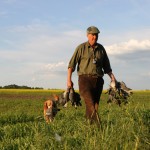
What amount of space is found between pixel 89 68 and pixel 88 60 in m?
0.17

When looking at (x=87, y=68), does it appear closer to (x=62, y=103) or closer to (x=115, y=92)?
(x=115, y=92)

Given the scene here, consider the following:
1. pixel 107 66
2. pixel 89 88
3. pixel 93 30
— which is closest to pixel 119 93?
pixel 89 88

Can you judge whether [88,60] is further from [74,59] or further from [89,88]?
[89,88]

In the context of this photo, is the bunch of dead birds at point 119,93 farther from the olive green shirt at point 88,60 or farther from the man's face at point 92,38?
the man's face at point 92,38

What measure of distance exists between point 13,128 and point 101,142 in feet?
15.1

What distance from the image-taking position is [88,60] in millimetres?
9258

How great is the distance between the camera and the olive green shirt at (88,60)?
925 centimetres

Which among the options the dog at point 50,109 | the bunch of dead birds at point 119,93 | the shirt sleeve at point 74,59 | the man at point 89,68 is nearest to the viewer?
the bunch of dead birds at point 119,93

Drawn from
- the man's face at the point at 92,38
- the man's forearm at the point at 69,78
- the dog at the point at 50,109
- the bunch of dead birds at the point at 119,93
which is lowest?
the dog at the point at 50,109

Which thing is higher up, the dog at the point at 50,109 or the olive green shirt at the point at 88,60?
the olive green shirt at the point at 88,60

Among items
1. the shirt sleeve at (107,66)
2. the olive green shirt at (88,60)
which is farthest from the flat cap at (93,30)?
the shirt sleeve at (107,66)

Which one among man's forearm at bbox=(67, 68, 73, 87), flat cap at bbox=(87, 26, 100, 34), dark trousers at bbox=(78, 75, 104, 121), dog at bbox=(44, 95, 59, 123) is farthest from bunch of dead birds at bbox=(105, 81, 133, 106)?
dog at bbox=(44, 95, 59, 123)

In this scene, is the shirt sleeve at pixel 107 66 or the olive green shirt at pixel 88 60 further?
the shirt sleeve at pixel 107 66

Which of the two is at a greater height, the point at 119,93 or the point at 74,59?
the point at 74,59
